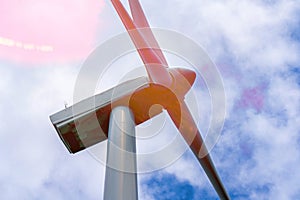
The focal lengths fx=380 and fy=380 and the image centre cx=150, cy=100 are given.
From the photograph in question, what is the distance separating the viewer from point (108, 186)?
751 cm

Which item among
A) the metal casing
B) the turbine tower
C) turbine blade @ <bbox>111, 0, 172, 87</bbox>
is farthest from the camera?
the metal casing

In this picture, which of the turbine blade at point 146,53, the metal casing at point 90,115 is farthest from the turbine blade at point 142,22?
the metal casing at point 90,115

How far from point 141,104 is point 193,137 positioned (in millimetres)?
1843

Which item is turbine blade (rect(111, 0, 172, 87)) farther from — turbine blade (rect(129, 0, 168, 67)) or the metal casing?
the metal casing

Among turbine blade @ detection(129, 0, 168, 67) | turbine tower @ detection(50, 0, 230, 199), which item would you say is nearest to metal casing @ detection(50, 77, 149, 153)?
turbine tower @ detection(50, 0, 230, 199)

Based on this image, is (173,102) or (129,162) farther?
(173,102)

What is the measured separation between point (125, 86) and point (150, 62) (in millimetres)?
1355

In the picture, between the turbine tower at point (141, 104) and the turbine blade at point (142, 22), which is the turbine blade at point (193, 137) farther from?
the turbine blade at point (142, 22)

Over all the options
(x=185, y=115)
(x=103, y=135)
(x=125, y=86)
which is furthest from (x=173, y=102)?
(x=103, y=135)

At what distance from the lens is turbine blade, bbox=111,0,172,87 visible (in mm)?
9172

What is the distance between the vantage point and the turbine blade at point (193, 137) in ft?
35.3

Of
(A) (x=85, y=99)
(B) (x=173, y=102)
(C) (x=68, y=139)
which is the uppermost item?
(B) (x=173, y=102)

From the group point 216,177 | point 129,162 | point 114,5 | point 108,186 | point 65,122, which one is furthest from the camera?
point 216,177

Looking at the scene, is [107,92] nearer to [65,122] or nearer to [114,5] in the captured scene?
[65,122]
